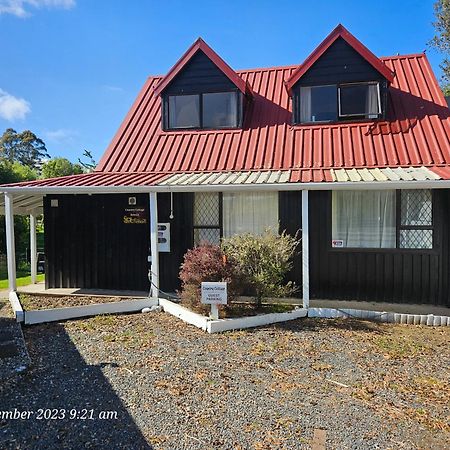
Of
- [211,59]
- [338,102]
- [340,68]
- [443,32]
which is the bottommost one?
[338,102]

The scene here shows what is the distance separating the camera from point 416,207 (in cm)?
821

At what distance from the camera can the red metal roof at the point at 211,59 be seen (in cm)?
1102

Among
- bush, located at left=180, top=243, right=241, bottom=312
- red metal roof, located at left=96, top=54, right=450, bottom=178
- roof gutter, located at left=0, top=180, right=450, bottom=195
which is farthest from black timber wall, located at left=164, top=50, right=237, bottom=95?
bush, located at left=180, top=243, right=241, bottom=312

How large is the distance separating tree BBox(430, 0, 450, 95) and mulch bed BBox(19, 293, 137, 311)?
83.3 feet

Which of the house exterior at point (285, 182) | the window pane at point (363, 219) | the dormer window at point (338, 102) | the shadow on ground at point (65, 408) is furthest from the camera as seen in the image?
the dormer window at point (338, 102)

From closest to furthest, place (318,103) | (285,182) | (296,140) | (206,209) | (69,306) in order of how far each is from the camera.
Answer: (285,182), (69,306), (206,209), (296,140), (318,103)

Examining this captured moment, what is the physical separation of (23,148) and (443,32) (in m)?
69.1

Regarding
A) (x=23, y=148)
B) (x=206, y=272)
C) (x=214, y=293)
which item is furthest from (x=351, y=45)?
(x=23, y=148)

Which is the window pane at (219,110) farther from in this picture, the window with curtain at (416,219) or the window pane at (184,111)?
the window with curtain at (416,219)

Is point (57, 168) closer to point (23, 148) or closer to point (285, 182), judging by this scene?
point (23, 148)

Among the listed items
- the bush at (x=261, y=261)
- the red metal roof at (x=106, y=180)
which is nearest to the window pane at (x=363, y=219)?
the bush at (x=261, y=261)

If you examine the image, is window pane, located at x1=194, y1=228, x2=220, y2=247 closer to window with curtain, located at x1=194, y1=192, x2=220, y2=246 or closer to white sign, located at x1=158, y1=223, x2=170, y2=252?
window with curtain, located at x1=194, y1=192, x2=220, y2=246

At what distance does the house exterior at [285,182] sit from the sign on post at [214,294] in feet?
6.37

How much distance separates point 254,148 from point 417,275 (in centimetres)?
→ 498
